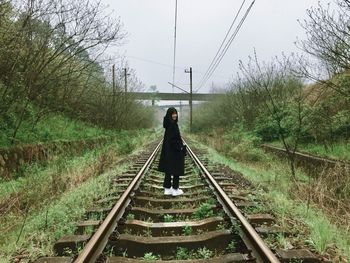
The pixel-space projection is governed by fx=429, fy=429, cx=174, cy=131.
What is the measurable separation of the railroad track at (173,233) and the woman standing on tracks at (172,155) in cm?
38

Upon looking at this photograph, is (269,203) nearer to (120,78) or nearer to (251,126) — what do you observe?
(251,126)

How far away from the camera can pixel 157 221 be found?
6633 millimetres

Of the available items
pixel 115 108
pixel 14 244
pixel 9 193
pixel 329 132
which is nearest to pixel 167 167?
pixel 9 193

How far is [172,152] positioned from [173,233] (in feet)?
10.9

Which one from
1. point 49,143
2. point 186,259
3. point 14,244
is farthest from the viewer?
point 49,143

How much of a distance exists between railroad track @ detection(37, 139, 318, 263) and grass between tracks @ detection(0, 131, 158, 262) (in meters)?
0.30

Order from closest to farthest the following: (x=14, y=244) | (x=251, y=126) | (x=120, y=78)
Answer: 1. (x=14, y=244)
2. (x=251, y=126)
3. (x=120, y=78)

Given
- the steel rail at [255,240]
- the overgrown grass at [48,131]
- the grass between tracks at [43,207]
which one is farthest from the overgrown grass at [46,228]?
the overgrown grass at [48,131]

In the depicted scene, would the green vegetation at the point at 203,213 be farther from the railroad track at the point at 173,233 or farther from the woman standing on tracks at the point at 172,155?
the woman standing on tracks at the point at 172,155

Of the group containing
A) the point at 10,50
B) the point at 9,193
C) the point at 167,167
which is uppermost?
the point at 10,50

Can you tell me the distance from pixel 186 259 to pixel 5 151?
28.8 ft

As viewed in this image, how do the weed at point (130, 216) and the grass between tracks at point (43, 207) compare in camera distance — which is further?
the weed at point (130, 216)

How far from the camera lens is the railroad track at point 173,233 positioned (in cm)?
450

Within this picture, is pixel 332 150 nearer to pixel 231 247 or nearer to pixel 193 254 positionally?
pixel 231 247
